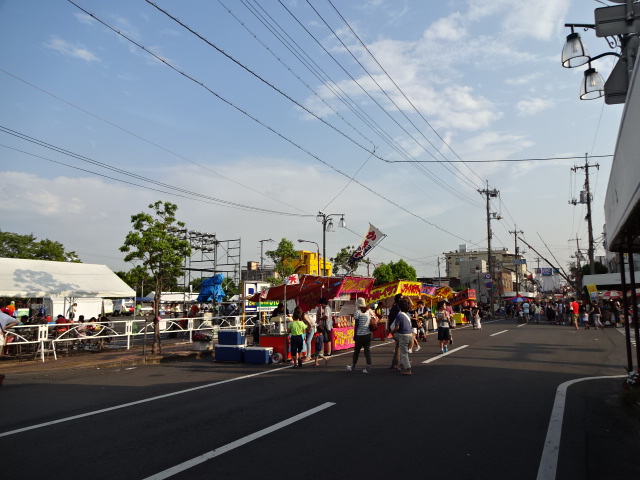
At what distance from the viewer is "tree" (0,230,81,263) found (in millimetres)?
51969

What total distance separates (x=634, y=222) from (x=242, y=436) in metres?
6.37

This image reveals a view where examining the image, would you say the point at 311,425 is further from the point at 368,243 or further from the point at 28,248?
the point at 28,248

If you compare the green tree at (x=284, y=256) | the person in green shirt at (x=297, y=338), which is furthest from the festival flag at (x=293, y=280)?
the green tree at (x=284, y=256)

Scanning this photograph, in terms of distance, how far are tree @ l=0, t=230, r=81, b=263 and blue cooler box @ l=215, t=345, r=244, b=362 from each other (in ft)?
153

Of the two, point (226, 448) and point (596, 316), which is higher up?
point (226, 448)

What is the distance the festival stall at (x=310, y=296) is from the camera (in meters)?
14.1

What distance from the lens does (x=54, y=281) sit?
19391 mm

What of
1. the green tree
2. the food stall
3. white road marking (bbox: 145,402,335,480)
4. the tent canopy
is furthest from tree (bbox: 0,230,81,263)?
white road marking (bbox: 145,402,335,480)

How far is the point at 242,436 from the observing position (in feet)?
19.2

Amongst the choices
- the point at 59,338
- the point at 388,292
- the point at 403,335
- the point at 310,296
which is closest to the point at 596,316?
the point at 388,292

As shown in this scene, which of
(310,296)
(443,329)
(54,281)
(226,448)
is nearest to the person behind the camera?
(226,448)

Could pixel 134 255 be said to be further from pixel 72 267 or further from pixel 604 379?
pixel 604 379

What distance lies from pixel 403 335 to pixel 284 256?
39590mm

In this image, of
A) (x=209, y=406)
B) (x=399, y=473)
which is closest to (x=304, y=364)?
(x=209, y=406)
